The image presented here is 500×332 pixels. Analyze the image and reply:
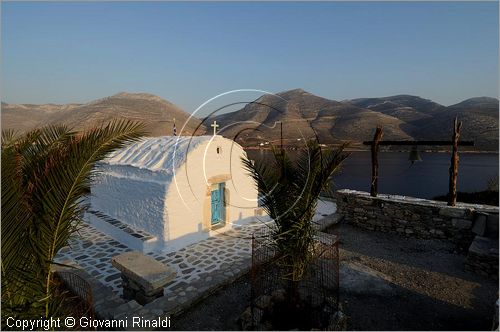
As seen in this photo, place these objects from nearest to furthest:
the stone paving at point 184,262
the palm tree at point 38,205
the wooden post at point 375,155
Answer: the palm tree at point 38,205 → the stone paving at point 184,262 → the wooden post at point 375,155

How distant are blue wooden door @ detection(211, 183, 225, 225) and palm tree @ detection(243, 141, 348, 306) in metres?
5.27

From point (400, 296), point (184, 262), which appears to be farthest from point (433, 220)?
point (184, 262)

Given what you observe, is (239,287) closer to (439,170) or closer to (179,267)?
(179,267)

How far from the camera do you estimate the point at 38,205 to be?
314 centimetres

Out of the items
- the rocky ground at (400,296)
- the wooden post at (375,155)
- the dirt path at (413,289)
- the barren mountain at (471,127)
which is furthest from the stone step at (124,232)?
the barren mountain at (471,127)

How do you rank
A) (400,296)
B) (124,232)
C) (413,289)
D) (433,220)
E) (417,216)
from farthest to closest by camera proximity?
(417,216), (433,220), (124,232), (413,289), (400,296)

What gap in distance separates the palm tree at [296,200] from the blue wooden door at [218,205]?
5.27 m

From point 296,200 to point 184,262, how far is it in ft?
14.4

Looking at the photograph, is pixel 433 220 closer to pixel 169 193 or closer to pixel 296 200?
pixel 296 200

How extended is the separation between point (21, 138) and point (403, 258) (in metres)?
9.11

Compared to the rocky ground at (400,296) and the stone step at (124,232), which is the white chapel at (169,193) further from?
the rocky ground at (400,296)

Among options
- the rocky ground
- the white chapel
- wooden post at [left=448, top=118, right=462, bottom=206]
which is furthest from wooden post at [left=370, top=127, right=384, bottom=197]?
the white chapel

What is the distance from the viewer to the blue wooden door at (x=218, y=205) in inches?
390

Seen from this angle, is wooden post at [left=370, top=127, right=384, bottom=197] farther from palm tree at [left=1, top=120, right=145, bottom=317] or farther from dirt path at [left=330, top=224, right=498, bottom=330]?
palm tree at [left=1, top=120, right=145, bottom=317]
